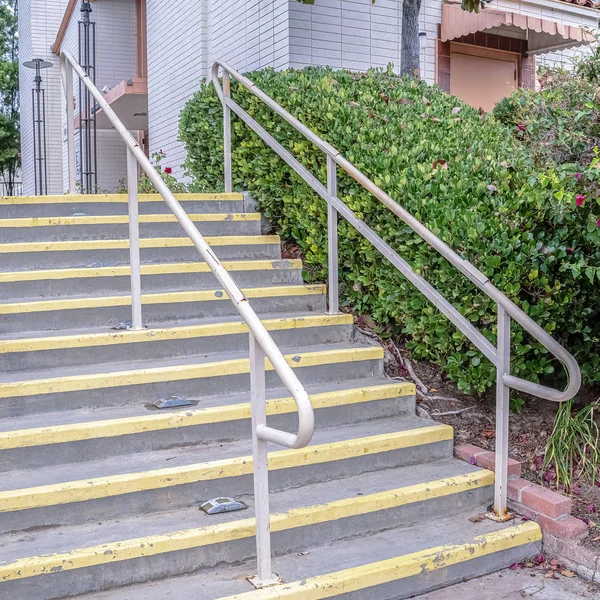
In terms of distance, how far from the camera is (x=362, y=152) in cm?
450

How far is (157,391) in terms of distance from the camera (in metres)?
3.53

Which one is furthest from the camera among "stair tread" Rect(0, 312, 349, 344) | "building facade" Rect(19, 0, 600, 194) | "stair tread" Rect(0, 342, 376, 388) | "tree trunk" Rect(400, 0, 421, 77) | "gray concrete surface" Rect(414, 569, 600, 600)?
"building facade" Rect(19, 0, 600, 194)

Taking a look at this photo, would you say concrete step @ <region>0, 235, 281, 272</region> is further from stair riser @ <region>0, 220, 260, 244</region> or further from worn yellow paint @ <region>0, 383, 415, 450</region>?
worn yellow paint @ <region>0, 383, 415, 450</region>

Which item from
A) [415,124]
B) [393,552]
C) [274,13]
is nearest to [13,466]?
[393,552]

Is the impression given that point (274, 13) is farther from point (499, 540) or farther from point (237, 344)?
point (499, 540)

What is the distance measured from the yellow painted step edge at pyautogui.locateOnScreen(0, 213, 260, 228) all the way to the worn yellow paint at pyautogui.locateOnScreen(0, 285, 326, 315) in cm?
74

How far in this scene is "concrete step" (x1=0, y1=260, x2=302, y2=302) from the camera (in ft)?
13.5

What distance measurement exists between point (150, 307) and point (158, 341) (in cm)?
39

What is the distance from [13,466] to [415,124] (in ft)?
11.2

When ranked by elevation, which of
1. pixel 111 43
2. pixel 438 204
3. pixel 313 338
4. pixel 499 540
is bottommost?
pixel 499 540

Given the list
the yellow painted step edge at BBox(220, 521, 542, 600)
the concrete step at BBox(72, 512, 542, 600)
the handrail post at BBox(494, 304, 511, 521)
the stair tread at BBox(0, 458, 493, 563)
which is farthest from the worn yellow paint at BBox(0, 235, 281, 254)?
the yellow painted step edge at BBox(220, 521, 542, 600)

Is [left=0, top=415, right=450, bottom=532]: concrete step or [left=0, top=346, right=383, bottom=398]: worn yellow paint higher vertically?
[left=0, top=346, right=383, bottom=398]: worn yellow paint

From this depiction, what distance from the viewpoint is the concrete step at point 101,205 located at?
4691 millimetres

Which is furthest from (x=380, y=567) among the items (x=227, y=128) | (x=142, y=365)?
(x=227, y=128)
